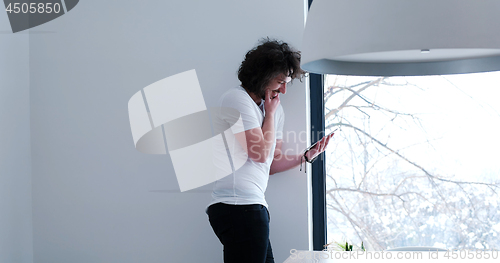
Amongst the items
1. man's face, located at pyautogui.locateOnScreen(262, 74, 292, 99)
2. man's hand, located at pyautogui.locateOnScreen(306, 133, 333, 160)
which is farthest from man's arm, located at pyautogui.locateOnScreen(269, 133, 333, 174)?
man's face, located at pyautogui.locateOnScreen(262, 74, 292, 99)

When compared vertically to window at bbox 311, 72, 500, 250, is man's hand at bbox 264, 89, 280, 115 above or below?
above

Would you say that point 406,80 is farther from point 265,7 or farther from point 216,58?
point 216,58

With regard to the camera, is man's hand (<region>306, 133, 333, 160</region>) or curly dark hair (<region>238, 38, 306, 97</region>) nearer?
curly dark hair (<region>238, 38, 306, 97</region>)

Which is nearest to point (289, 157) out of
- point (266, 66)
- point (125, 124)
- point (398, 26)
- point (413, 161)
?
point (266, 66)

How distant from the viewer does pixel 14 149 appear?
2.57m

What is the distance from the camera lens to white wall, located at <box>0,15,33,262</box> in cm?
250

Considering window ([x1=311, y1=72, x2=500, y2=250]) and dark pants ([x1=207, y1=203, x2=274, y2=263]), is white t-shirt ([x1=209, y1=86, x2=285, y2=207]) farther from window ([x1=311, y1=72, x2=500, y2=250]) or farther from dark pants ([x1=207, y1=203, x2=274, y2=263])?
window ([x1=311, y1=72, x2=500, y2=250])

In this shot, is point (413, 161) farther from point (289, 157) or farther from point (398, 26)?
point (398, 26)

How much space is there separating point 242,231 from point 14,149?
63.5 inches

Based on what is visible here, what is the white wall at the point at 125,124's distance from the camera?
2406mm

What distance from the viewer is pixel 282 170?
2342mm

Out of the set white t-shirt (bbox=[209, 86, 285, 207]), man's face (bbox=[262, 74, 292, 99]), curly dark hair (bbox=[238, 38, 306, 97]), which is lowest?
white t-shirt (bbox=[209, 86, 285, 207])

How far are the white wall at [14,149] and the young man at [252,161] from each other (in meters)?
1.37

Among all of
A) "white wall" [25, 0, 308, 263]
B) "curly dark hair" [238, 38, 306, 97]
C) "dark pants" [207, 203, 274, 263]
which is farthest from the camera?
"white wall" [25, 0, 308, 263]
